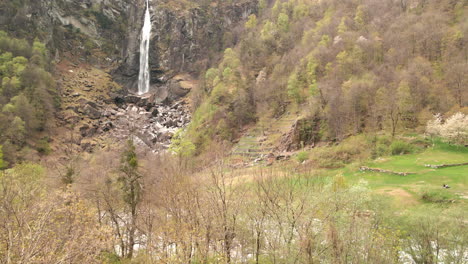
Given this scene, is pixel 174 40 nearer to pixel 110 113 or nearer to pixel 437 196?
pixel 110 113

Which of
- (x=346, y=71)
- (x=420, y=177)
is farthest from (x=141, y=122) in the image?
(x=420, y=177)

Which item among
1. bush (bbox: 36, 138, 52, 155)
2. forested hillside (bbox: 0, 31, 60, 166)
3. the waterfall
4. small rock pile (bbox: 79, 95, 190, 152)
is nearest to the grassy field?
small rock pile (bbox: 79, 95, 190, 152)

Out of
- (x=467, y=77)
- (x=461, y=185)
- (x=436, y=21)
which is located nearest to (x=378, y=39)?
(x=436, y=21)

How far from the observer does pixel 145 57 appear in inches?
4545

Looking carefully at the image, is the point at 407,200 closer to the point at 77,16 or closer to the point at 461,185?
the point at 461,185

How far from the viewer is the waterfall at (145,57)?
362ft

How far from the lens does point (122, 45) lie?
119500 mm

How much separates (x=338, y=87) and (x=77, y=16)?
106 meters

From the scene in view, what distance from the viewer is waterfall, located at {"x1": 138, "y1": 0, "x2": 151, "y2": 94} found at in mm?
110188

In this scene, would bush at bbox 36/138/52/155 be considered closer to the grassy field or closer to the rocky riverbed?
the rocky riverbed

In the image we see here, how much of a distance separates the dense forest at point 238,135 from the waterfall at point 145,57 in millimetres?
2403

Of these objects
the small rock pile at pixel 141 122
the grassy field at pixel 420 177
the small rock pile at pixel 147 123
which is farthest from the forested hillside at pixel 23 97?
the grassy field at pixel 420 177

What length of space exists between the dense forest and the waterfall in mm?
2403

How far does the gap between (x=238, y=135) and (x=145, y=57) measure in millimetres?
67212
